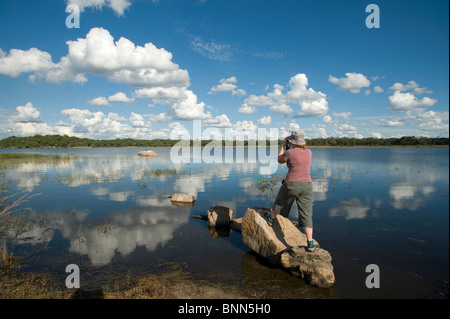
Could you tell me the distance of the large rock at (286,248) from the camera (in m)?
6.26

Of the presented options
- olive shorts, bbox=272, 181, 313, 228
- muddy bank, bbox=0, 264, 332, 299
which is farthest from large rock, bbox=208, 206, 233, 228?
olive shorts, bbox=272, 181, 313, 228

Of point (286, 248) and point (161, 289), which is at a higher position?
point (286, 248)

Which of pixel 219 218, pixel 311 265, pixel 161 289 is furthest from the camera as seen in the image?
pixel 219 218

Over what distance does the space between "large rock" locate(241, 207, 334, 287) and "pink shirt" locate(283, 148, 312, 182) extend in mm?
1685

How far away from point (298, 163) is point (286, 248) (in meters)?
2.66

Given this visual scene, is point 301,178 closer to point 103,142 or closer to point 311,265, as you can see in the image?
point 311,265

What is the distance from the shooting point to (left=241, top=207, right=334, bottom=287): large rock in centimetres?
626

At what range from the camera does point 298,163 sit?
23.2 feet

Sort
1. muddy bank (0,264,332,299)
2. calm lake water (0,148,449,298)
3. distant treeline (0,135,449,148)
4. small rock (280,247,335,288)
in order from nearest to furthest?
muddy bank (0,264,332,299), small rock (280,247,335,288), calm lake water (0,148,449,298), distant treeline (0,135,449,148)

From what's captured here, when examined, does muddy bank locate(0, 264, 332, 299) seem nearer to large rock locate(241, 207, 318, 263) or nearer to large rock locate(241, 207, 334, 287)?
large rock locate(241, 207, 334, 287)

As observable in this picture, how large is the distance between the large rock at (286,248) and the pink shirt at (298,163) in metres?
1.69

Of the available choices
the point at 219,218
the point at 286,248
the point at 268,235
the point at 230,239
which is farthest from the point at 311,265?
the point at 219,218
